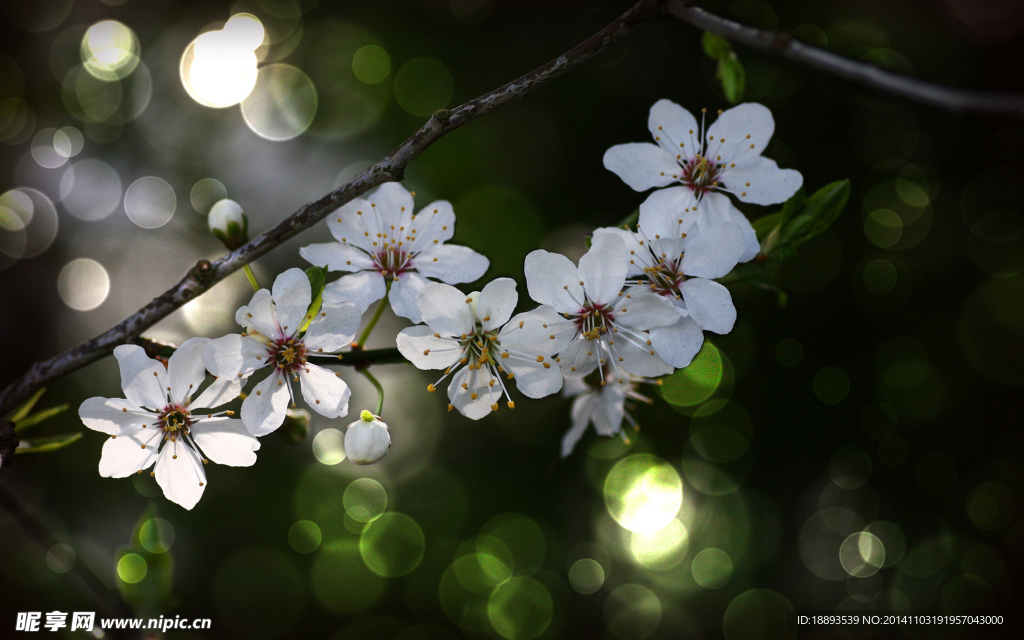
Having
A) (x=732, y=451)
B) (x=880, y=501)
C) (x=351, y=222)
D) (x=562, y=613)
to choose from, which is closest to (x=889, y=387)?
(x=880, y=501)

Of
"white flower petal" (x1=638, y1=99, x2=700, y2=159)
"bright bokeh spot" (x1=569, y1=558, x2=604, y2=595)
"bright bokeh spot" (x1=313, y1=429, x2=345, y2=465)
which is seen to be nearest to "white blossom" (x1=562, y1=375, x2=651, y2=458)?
"white flower petal" (x1=638, y1=99, x2=700, y2=159)

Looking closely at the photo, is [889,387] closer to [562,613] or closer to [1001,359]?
[1001,359]

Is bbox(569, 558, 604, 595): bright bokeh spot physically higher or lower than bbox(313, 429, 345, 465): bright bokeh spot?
lower

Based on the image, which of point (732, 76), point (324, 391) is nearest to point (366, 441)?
point (324, 391)

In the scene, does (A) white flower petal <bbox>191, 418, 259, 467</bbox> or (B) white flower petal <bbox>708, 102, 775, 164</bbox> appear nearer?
(A) white flower petal <bbox>191, 418, 259, 467</bbox>

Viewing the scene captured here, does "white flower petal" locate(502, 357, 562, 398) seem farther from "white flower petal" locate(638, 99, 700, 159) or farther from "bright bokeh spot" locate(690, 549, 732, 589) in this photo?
"bright bokeh spot" locate(690, 549, 732, 589)
